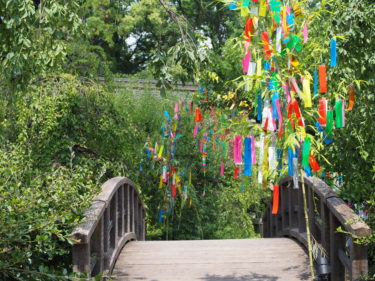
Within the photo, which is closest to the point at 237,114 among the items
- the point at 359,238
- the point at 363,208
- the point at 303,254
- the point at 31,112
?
the point at 31,112

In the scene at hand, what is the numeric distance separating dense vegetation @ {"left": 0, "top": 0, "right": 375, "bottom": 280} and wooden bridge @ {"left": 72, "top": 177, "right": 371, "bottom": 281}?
0.53 ft

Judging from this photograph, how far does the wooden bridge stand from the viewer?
15.1ft

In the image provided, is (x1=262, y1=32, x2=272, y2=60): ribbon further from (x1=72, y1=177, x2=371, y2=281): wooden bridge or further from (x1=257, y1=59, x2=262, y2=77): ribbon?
(x1=72, y1=177, x2=371, y2=281): wooden bridge

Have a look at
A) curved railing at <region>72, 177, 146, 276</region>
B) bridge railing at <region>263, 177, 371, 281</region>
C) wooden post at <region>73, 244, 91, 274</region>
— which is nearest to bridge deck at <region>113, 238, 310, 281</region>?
curved railing at <region>72, 177, 146, 276</region>

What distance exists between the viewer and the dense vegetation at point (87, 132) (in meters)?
4.42

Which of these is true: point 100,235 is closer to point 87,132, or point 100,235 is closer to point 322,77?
point 322,77

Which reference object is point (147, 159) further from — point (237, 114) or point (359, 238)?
point (359, 238)

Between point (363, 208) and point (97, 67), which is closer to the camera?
point (363, 208)

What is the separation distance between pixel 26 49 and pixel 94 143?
12.8ft

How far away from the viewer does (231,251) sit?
6.86 m

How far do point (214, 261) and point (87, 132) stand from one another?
3.18 meters

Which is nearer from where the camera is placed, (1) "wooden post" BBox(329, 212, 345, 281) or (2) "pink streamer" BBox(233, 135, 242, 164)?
(2) "pink streamer" BBox(233, 135, 242, 164)

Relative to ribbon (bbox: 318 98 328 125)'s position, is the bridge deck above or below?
below

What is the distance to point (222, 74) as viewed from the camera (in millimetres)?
12727
